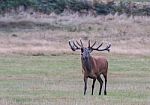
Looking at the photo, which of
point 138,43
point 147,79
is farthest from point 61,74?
point 138,43

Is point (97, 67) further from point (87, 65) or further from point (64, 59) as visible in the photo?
point (64, 59)

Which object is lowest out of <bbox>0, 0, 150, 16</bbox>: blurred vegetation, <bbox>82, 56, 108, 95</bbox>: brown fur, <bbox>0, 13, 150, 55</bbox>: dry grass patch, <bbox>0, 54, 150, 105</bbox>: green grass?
<bbox>0, 13, 150, 55</bbox>: dry grass patch

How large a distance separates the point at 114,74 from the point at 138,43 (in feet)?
62.2

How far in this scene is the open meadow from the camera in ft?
73.6

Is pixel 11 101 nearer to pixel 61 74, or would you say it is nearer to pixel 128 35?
pixel 61 74

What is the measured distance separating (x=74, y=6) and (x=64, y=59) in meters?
31.2

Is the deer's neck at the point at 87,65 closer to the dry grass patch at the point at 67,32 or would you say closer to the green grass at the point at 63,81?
the green grass at the point at 63,81

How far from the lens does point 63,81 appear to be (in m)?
30.8

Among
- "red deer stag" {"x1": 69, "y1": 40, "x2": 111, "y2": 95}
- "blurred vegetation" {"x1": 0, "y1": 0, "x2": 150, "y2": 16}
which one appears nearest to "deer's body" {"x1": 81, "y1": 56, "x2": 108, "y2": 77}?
"red deer stag" {"x1": 69, "y1": 40, "x2": 111, "y2": 95}

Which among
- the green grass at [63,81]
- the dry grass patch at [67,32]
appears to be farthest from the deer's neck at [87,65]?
the dry grass patch at [67,32]

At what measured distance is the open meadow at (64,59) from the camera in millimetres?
22438

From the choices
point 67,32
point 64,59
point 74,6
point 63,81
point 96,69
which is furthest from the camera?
point 74,6

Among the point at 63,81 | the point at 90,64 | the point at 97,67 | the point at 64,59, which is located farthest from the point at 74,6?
the point at 90,64

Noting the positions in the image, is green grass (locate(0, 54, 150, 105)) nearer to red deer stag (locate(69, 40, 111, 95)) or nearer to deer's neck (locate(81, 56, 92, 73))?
red deer stag (locate(69, 40, 111, 95))
